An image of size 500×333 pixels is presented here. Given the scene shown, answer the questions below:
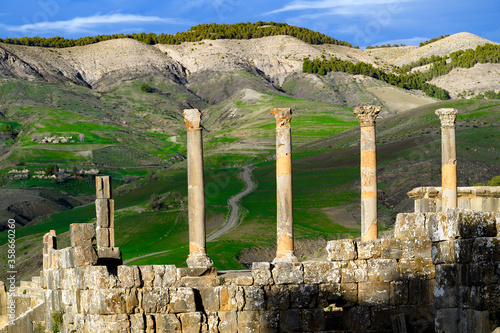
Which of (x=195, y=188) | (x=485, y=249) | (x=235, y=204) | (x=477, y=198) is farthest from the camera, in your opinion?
(x=235, y=204)

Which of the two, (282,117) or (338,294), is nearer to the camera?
(338,294)

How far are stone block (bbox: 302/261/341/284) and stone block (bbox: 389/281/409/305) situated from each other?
161cm

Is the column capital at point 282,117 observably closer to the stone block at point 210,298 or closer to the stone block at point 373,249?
the stone block at point 373,249

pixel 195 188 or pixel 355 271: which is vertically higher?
pixel 195 188

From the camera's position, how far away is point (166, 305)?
21.4 metres

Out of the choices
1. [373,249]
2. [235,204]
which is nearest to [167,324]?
[373,249]

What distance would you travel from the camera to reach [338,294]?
2169 centimetres

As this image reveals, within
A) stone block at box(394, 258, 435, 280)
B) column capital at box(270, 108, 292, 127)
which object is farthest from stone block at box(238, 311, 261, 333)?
column capital at box(270, 108, 292, 127)

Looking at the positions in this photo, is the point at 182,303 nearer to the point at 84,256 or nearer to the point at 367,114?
the point at 84,256

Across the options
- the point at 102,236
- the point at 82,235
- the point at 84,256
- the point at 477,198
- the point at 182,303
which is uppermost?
the point at 477,198

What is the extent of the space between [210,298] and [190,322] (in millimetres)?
1012

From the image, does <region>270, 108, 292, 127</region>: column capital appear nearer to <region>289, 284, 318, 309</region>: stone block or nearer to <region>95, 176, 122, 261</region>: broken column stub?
<region>95, 176, 122, 261</region>: broken column stub

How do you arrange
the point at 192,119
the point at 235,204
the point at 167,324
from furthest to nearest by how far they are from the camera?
1. the point at 235,204
2. the point at 192,119
3. the point at 167,324

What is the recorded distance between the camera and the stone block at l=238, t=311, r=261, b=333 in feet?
70.8
